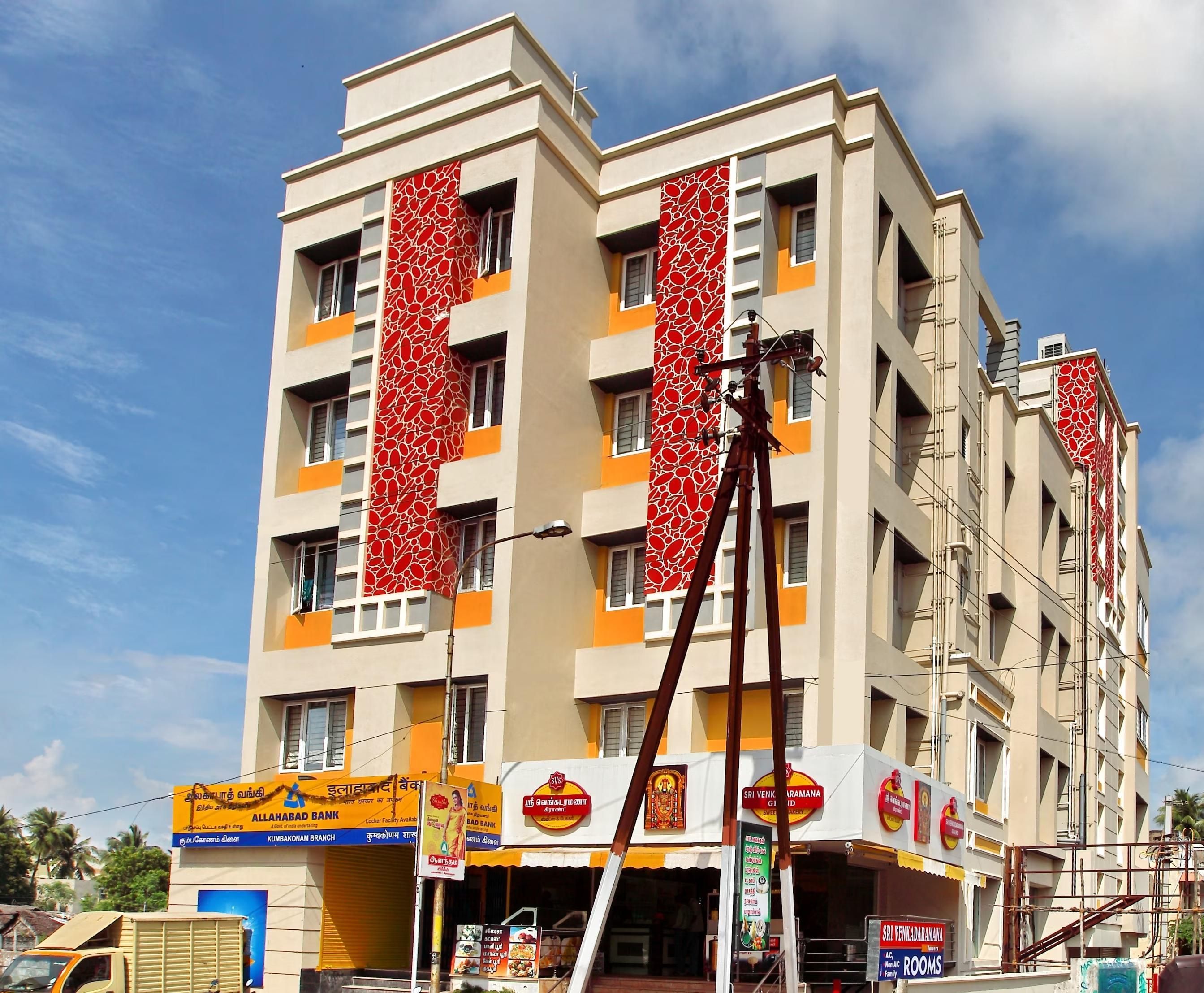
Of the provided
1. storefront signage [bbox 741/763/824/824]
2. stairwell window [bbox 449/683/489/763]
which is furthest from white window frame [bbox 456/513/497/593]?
storefront signage [bbox 741/763/824/824]

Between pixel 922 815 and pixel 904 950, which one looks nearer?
pixel 904 950

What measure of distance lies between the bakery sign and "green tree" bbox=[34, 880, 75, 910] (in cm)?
9653

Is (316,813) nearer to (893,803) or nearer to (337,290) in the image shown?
(893,803)

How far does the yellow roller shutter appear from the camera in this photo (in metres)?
32.4

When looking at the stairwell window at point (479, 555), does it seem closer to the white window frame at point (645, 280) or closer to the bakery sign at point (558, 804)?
the bakery sign at point (558, 804)

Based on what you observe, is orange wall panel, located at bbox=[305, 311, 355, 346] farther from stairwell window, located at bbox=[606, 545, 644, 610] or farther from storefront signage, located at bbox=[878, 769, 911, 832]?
storefront signage, located at bbox=[878, 769, 911, 832]

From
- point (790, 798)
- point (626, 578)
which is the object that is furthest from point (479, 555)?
point (790, 798)

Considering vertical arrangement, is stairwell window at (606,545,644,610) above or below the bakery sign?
above

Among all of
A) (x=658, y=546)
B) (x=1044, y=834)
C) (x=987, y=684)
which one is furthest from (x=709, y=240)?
(x=1044, y=834)

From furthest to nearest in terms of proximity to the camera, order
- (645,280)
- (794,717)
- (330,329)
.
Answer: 1. (330,329)
2. (645,280)
3. (794,717)

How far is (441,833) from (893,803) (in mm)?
9535

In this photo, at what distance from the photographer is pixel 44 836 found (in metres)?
130

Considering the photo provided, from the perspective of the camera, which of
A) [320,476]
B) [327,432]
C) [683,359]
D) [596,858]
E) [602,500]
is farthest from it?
[327,432]

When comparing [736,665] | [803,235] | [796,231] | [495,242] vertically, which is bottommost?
[736,665]
